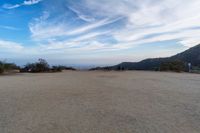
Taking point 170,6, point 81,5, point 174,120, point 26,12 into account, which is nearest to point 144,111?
point 174,120

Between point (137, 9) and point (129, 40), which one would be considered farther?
point (129, 40)

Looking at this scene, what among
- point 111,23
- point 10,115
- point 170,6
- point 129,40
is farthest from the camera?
point 129,40

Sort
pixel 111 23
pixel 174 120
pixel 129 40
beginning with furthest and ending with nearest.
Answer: pixel 129 40, pixel 111 23, pixel 174 120

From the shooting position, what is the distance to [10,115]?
3570 millimetres

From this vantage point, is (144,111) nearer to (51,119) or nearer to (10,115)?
(51,119)

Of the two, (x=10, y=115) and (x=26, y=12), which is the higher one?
(x=26, y=12)

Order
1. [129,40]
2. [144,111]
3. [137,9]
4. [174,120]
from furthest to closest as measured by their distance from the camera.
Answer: [129,40] < [137,9] < [144,111] < [174,120]

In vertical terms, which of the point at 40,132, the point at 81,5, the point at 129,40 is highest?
the point at 81,5

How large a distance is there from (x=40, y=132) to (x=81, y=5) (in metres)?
8.85

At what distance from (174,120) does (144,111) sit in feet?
2.26

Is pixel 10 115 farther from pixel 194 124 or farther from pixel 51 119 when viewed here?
pixel 194 124

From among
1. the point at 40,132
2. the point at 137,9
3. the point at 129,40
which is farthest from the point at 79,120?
the point at 129,40

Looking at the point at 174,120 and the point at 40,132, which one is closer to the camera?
the point at 40,132

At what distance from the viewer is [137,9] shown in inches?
382
